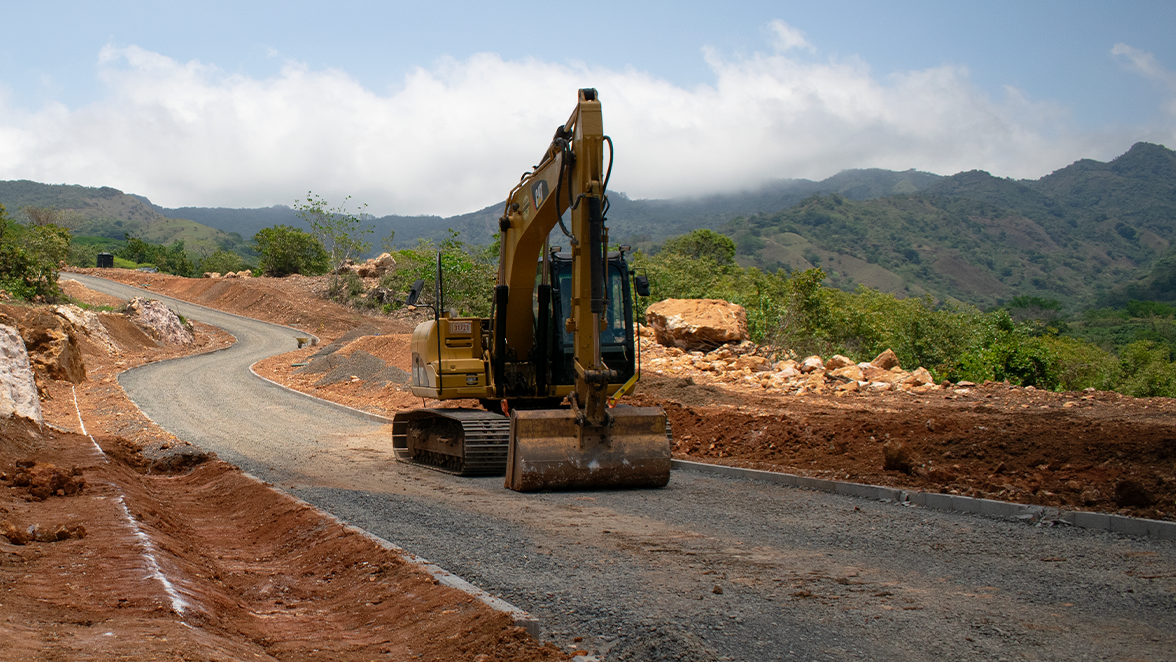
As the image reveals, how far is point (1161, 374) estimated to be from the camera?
2747cm

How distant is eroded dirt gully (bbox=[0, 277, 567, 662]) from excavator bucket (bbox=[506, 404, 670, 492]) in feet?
8.52

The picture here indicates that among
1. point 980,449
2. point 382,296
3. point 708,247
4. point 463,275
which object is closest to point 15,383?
point 980,449

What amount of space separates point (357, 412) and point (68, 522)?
15.7m

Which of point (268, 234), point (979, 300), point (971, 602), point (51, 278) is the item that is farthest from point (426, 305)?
point (979, 300)

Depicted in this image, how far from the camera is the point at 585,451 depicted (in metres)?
10.4

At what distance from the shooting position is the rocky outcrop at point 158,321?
4222 cm

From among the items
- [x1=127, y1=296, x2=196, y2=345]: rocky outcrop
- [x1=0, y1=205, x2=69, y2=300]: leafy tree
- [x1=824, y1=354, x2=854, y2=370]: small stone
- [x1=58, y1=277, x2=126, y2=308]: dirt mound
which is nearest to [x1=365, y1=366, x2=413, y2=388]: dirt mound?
[x1=824, y1=354, x2=854, y2=370]: small stone

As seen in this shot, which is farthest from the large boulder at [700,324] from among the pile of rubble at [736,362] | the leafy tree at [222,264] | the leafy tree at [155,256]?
the leafy tree at [155,256]

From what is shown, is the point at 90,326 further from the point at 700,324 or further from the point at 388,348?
the point at 700,324

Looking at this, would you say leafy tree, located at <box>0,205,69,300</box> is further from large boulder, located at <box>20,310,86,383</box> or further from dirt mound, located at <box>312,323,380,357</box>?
dirt mound, located at <box>312,323,380,357</box>

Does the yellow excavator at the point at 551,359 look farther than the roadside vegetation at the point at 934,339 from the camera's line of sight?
No

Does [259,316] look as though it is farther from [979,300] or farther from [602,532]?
[979,300]

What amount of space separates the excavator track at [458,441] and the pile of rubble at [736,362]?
1119cm

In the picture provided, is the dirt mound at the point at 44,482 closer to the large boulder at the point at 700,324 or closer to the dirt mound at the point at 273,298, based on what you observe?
the large boulder at the point at 700,324
